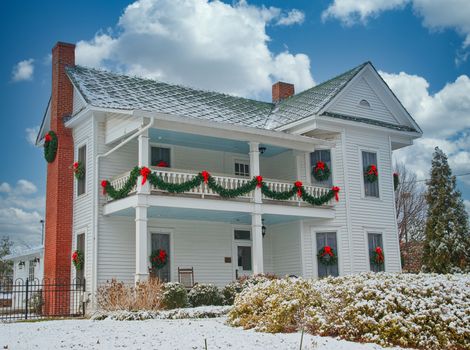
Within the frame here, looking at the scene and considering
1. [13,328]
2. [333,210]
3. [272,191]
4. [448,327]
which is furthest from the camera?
[333,210]

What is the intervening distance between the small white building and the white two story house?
5.48 m

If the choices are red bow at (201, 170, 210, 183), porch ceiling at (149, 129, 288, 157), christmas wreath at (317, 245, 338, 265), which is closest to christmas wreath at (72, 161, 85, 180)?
porch ceiling at (149, 129, 288, 157)

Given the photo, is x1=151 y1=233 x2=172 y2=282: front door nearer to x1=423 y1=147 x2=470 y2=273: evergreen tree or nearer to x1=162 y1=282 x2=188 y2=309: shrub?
x1=162 y1=282 x2=188 y2=309: shrub

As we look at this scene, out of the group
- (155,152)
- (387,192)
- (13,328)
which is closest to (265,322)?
(13,328)

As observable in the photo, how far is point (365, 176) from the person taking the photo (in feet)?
78.0

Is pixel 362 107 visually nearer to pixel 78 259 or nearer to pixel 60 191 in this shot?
pixel 60 191

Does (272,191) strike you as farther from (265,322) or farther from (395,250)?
(265,322)

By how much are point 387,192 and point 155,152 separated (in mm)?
9763

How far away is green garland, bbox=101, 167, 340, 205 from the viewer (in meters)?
18.3

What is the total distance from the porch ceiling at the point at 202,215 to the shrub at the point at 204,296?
8.58 ft

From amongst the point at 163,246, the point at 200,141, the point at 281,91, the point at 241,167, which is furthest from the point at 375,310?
the point at 281,91

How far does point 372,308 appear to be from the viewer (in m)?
10.4

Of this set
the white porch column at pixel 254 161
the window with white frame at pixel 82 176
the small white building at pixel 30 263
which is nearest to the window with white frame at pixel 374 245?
the white porch column at pixel 254 161

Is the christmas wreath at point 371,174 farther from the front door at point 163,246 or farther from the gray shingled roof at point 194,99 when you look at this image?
the front door at point 163,246
